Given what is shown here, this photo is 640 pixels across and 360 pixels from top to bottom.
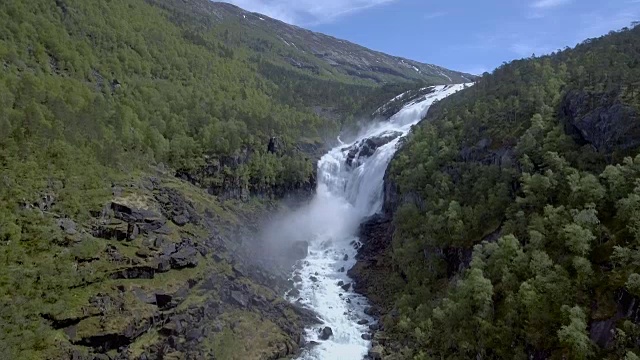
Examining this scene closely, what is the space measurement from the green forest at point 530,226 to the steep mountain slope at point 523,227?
0.42ft

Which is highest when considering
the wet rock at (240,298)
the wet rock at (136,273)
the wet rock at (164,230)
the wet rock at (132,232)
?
the wet rock at (132,232)

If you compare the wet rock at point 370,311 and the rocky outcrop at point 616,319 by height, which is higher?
the rocky outcrop at point 616,319

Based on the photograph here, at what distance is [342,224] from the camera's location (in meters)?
87.6

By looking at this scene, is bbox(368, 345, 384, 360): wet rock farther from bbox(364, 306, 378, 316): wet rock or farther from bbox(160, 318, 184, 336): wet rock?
bbox(160, 318, 184, 336): wet rock

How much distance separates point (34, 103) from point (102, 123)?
13.0 metres

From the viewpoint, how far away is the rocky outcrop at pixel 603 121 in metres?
43.4

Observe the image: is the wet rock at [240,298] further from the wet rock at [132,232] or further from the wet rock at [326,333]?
the wet rock at [132,232]

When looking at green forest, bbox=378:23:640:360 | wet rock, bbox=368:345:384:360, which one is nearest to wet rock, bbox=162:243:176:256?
wet rock, bbox=368:345:384:360

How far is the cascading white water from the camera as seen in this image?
5311 centimetres

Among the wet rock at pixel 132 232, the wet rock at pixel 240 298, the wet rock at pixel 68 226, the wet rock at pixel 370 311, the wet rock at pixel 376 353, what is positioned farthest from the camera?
the wet rock at pixel 370 311

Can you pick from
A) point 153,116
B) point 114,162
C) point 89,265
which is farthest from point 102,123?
point 89,265

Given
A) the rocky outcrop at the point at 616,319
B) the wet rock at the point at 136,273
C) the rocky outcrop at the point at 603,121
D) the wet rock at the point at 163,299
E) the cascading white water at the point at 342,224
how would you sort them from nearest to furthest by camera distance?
the rocky outcrop at the point at 616,319
the rocky outcrop at the point at 603,121
the wet rock at the point at 136,273
the wet rock at the point at 163,299
the cascading white water at the point at 342,224

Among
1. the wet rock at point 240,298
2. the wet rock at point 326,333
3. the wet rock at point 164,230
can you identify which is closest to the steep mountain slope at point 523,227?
the wet rock at point 326,333

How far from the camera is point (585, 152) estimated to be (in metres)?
45.7
